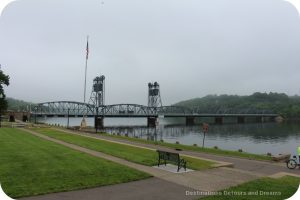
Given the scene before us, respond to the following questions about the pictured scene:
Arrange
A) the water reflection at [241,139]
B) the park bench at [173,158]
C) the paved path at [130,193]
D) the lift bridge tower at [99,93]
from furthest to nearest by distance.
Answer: the lift bridge tower at [99,93]
the water reflection at [241,139]
the park bench at [173,158]
the paved path at [130,193]

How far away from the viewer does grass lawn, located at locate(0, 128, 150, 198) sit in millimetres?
10703

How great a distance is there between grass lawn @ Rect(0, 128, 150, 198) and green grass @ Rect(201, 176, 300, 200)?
11.9 feet

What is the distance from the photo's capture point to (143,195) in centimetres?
1045

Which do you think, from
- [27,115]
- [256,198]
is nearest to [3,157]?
[256,198]

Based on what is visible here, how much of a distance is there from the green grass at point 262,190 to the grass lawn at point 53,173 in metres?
3.63

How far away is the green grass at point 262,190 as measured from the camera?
10.2m

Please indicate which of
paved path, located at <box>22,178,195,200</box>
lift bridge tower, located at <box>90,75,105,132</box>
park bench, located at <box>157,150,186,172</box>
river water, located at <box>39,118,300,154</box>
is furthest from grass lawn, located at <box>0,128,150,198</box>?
lift bridge tower, located at <box>90,75,105,132</box>

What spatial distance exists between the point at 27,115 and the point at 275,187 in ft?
287

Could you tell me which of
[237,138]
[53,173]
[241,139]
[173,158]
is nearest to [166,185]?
[173,158]

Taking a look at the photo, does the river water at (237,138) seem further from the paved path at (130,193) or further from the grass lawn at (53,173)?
the paved path at (130,193)

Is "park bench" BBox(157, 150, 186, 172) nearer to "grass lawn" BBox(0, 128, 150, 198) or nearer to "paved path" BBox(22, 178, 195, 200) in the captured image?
"grass lawn" BBox(0, 128, 150, 198)

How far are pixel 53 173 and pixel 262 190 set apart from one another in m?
7.51

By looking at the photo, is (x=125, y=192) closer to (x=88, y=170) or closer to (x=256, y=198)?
(x=88, y=170)

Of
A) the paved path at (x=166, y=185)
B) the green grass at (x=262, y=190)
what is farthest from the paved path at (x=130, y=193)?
the green grass at (x=262, y=190)
